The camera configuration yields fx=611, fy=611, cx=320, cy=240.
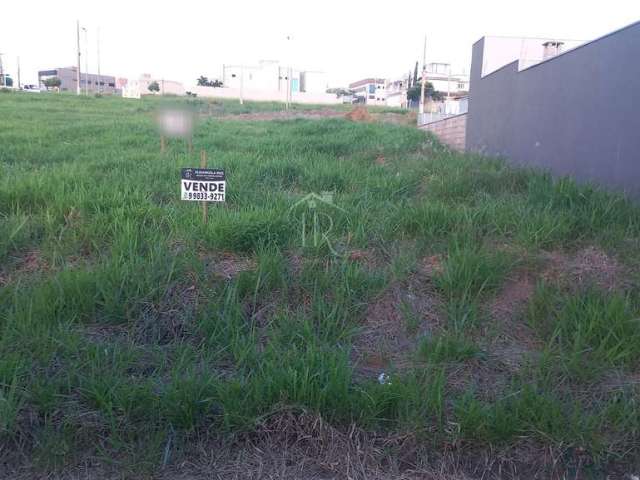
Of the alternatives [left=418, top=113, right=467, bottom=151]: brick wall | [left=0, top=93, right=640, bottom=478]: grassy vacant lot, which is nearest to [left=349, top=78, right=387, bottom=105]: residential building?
[left=418, top=113, right=467, bottom=151]: brick wall

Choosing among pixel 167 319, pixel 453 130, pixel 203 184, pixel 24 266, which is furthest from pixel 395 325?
pixel 453 130

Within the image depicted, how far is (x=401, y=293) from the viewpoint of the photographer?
14.6 ft

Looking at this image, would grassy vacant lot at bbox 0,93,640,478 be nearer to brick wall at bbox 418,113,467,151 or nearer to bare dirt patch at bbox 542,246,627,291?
bare dirt patch at bbox 542,246,627,291

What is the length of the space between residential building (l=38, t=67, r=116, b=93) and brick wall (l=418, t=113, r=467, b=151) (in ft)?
130

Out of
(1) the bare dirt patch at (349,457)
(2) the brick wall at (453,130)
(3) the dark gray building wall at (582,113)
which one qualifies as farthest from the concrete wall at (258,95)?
(1) the bare dirt patch at (349,457)

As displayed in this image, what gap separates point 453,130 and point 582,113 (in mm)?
11791

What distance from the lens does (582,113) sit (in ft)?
28.6

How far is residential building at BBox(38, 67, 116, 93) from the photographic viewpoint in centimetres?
6239

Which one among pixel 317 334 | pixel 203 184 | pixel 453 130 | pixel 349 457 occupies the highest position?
pixel 453 130

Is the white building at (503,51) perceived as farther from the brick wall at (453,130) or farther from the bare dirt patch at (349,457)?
the bare dirt patch at (349,457)

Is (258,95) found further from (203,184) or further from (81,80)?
(203,184)

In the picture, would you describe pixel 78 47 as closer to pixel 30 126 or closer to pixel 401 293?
pixel 30 126

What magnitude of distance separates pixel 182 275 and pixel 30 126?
1117cm

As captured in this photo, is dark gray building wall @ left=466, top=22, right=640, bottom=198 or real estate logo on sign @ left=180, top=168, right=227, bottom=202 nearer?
real estate logo on sign @ left=180, top=168, right=227, bottom=202
